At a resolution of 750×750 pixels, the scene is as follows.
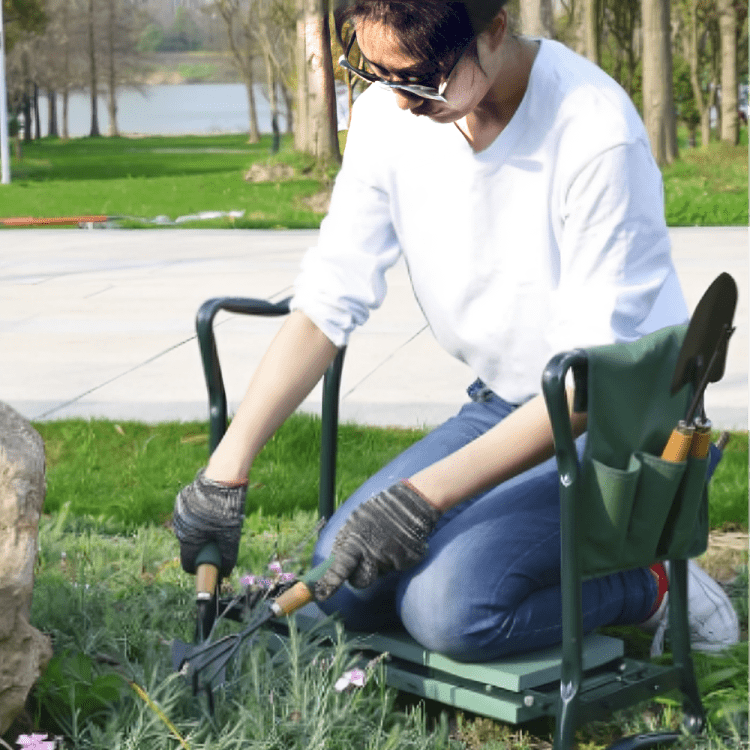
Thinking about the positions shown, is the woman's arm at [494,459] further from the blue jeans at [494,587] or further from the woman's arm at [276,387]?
the woman's arm at [276,387]

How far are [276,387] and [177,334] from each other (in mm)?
4816

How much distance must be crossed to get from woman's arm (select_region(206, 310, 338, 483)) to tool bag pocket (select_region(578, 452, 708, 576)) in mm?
714

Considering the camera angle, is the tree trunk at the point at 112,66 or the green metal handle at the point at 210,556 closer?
the green metal handle at the point at 210,556

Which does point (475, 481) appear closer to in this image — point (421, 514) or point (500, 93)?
point (421, 514)

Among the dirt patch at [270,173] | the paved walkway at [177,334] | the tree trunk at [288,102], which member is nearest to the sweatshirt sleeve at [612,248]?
the paved walkway at [177,334]

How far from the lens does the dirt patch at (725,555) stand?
11.4 feet

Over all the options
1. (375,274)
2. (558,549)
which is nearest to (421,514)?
(558,549)

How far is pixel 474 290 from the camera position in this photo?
254cm

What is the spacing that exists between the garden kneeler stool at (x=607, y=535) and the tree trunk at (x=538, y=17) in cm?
1240

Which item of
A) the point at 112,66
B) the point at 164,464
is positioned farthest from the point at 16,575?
the point at 112,66

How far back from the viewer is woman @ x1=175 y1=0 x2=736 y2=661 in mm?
2266

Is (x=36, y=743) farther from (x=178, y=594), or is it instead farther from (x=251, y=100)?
(x=251, y=100)

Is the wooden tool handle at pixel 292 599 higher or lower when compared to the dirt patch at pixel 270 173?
lower

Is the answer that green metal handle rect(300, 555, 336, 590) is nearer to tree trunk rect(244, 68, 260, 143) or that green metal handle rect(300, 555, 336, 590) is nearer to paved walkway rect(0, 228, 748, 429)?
paved walkway rect(0, 228, 748, 429)
